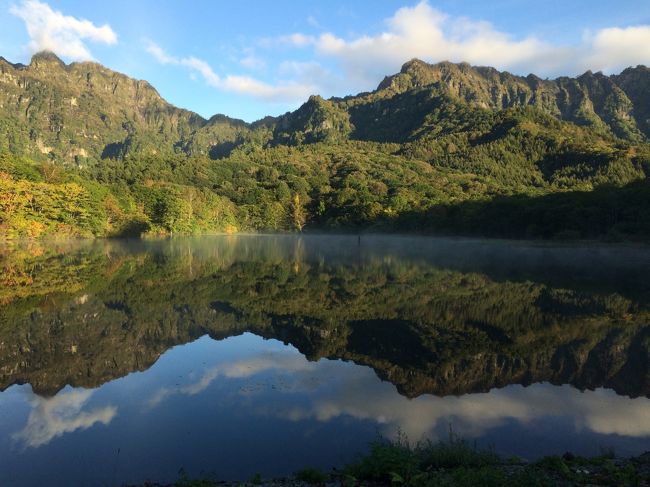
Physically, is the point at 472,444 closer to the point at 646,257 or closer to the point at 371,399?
the point at 371,399

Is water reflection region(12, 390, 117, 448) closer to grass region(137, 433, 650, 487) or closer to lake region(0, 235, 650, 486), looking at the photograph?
lake region(0, 235, 650, 486)

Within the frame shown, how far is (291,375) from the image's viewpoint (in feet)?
46.5

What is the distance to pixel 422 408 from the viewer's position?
11500 mm

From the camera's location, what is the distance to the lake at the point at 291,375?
369 inches

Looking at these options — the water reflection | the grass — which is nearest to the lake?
the water reflection

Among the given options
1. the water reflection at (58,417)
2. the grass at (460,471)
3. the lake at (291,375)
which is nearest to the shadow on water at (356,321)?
the lake at (291,375)

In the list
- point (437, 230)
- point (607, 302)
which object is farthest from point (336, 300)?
point (437, 230)

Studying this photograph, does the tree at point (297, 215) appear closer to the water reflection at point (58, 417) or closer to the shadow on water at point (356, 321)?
the shadow on water at point (356, 321)

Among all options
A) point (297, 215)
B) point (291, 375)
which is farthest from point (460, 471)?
point (297, 215)

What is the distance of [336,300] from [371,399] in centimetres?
1353

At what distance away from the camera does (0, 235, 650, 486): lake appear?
9367mm

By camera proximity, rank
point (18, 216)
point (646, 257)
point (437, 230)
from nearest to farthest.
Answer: point (646, 257), point (18, 216), point (437, 230)

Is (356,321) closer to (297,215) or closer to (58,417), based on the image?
(58,417)

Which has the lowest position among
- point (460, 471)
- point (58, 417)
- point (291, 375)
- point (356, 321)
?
point (356, 321)
